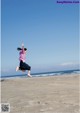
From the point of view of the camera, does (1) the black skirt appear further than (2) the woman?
Yes

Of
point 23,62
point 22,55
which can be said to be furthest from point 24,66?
point 22,55

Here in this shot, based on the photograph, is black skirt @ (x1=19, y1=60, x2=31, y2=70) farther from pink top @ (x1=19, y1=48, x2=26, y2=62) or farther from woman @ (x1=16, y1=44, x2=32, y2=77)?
pink top @ (x1=19, y1=48, x2=26, y2=62)

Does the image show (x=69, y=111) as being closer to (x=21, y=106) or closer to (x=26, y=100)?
(x=21, y=106)

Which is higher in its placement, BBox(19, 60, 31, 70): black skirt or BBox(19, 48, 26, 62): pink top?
BBox(19, 48, 26, 62): pink top

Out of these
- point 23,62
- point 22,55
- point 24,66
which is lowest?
point 24,66

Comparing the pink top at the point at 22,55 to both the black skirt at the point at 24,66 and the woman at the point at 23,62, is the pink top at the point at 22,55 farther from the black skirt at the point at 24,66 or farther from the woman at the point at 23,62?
the black skirt at the point at 24,66

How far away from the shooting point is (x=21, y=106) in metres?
15.8

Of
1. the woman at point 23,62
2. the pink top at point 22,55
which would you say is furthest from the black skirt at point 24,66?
the pink top at point 22,55

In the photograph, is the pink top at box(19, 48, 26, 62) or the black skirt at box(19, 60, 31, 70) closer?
the pink top at box(19, 48, 26, 62)

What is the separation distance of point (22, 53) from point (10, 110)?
5.37 metres

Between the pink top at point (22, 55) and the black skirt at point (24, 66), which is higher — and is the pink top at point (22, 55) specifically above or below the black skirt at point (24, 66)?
above

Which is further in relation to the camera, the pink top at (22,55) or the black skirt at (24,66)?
the black skirt at (24,66)

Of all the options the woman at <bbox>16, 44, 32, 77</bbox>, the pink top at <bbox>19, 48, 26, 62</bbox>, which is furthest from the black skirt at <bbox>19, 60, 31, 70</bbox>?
the pink top at <bbox>19, 48, 26, 62</bbox>

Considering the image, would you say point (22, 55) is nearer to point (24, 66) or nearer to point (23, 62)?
point (23, 62)
